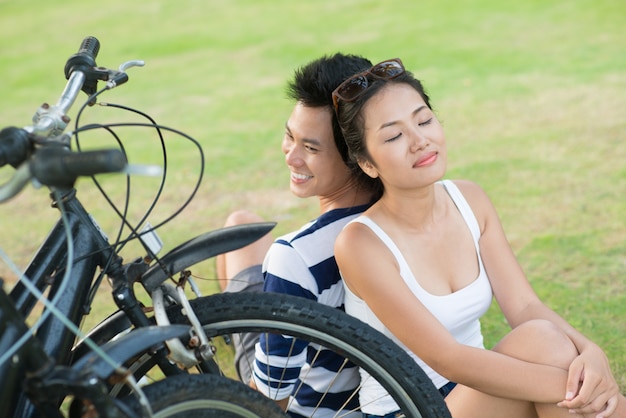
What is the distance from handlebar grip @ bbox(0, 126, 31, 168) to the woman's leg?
4.24 ft

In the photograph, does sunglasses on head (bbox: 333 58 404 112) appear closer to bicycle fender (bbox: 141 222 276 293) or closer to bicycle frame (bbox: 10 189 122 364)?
bicycle fender (bbox: 141 222 276 293)

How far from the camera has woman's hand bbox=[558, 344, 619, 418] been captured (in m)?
2.12

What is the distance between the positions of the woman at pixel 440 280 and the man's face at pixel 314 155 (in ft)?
0.51

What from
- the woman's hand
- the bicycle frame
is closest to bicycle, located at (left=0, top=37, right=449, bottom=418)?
the bicycle frame

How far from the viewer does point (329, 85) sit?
254cm

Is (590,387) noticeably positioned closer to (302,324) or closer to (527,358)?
(527,358)

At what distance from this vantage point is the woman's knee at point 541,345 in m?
2.19

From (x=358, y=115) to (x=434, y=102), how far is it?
4.31m

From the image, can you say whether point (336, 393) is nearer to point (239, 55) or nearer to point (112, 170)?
point (112, 170)

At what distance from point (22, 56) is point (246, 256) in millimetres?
8188

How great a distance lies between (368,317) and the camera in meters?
2.36

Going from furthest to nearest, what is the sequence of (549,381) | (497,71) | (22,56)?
1. (22,56)
2. (497,71)
3. (549,381)

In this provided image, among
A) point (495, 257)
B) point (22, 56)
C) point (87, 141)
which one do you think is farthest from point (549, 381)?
point (22, 56)

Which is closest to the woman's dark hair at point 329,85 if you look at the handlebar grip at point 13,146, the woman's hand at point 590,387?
the woman's hand at point 590,387
